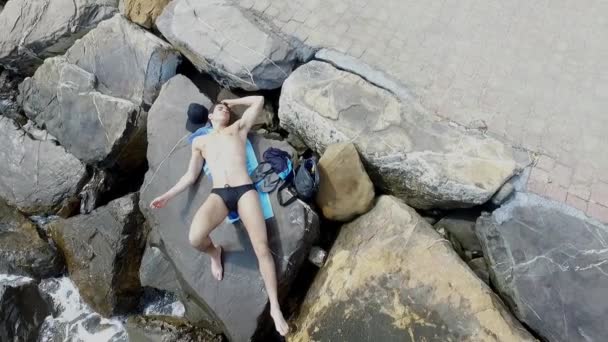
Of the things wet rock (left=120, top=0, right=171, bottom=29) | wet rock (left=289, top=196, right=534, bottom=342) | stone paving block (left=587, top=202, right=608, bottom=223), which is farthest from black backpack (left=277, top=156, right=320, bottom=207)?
wet rock (left=120, top=0, right=171, bottom=29)

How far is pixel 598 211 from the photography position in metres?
4.56

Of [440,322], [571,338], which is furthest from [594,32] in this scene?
[440,322]

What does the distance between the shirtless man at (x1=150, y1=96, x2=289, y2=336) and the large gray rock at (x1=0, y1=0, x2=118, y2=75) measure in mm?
2810

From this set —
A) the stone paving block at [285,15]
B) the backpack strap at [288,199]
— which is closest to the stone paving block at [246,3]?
the stone paving block at [285,15]

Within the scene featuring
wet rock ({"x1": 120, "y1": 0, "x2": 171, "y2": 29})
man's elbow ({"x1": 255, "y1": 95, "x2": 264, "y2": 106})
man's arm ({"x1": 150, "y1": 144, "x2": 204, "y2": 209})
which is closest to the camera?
man's arm ({"x1": 150, "y1": 144, "x2": 204, "y2": 209})

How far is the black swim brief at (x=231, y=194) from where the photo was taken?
4742mm

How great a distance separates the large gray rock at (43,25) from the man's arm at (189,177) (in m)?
3.00

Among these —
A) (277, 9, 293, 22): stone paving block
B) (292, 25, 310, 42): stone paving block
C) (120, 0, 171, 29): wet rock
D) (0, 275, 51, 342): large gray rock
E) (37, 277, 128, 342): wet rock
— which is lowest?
(37, 277, 128, 342): wet rock

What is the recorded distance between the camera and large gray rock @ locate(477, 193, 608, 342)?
4320 millimetres

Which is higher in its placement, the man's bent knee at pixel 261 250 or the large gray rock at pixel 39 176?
the man's bent knee at pixel 261 250

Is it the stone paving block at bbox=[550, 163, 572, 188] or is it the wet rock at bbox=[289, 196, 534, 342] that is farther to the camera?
the stone paving block at bbox=[550, 163, 572, 188]

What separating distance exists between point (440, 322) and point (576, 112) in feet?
8.19

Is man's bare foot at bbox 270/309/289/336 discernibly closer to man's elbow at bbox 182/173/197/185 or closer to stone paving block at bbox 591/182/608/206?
man's elbow at bbox 182/173/197/185

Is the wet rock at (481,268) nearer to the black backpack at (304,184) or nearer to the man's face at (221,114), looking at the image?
the black backpack at (304,184)
